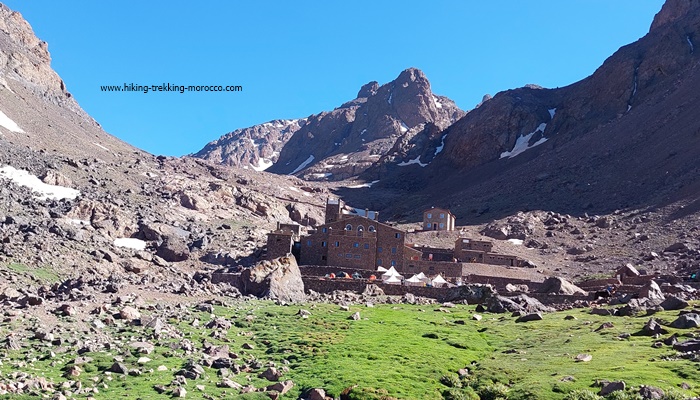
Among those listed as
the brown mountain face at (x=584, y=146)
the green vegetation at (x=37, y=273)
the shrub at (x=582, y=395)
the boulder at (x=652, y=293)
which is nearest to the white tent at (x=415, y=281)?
the boulder at (x=652, y=293)

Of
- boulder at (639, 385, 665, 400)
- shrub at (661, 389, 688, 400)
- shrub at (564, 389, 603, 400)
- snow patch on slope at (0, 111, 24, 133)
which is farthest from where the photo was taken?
snow patch on slope at (0, 111, 24, 133)

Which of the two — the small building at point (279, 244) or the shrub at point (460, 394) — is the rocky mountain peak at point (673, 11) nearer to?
the small building at point (279, 244)

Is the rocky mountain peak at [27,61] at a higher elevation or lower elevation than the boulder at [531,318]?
higher

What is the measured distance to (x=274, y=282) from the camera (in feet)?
158

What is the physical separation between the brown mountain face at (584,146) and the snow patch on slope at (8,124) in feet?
221

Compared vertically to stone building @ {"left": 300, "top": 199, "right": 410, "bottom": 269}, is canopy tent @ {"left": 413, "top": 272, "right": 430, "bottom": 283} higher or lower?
lower

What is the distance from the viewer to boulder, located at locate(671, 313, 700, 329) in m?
31.5

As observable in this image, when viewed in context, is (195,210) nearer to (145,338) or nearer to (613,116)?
(145,338)

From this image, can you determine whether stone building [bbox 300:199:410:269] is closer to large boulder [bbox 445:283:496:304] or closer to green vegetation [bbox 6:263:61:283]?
large boulder [bbox 445:283:496:304]

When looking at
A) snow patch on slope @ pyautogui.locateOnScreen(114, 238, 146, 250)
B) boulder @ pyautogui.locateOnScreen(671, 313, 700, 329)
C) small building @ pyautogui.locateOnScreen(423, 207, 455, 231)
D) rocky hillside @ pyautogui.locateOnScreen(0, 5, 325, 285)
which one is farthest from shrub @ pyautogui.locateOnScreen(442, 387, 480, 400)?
small building @ pyautogui.locateOnScreen(423, 207, 455, 231)

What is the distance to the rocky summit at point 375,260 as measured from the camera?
1035 inches

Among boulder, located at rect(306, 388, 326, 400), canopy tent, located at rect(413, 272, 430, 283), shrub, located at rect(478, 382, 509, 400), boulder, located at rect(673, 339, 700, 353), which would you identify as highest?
canopy tent, located at rect(413, 272, 430, 283)

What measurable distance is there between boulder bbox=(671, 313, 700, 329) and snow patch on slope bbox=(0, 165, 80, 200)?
68.6 meters

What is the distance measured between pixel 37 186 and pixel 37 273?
1413 inches
